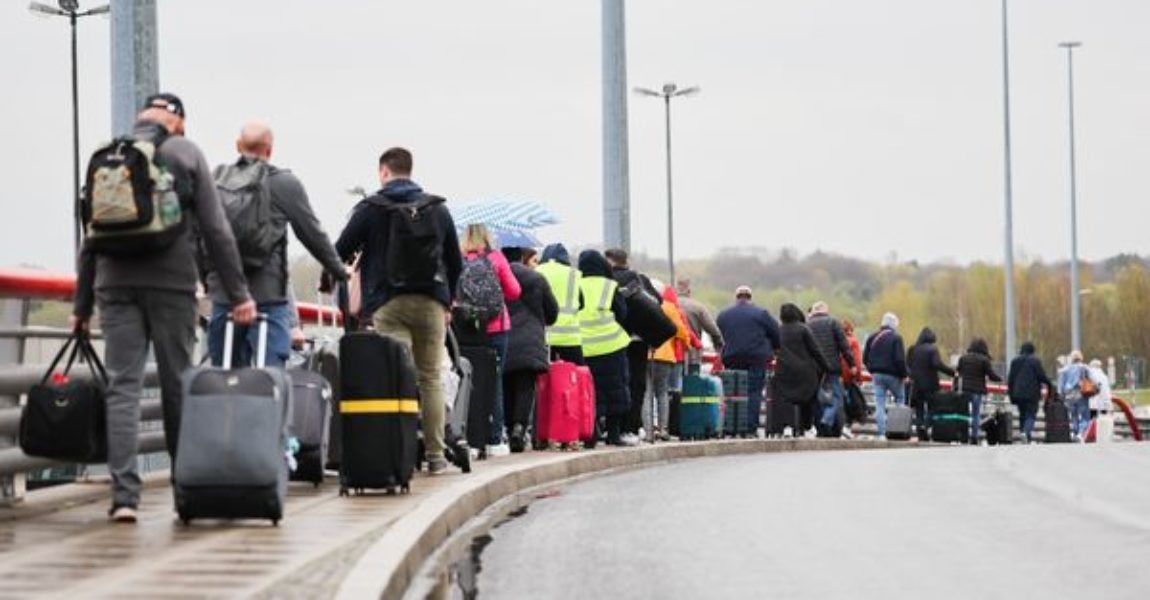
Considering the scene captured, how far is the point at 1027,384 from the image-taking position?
42750 millimetres

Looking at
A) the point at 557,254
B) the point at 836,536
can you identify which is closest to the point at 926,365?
the point at 557,254

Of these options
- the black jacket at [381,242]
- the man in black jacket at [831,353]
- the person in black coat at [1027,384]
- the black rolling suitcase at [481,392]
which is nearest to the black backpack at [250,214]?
the black jacket at [381,242]

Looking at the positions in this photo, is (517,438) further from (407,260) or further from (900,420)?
(900,420)

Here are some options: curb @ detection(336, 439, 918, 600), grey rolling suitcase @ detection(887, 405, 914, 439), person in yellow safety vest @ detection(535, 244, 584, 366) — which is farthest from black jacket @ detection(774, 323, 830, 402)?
person in yellow safety vest @ detection(535, 244, 584, 366)

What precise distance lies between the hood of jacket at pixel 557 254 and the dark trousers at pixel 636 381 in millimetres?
1953

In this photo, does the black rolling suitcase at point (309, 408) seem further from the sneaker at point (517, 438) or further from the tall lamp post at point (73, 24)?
the tall lamp post at point (73, 24)

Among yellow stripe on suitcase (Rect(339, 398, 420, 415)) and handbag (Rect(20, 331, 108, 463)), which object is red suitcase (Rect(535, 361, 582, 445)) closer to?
yellow stripe on suitcase (Rect(339, 398, 420, 415))

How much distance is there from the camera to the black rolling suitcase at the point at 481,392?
18641 mm

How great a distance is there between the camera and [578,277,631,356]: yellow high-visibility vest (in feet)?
72.8

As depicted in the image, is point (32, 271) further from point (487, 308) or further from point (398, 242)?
point (487, 308)

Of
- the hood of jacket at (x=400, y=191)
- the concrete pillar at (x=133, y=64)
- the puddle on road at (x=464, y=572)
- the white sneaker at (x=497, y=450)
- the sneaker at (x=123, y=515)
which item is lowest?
the puddle on road at (x=464, y=572)

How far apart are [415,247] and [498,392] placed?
170 inches

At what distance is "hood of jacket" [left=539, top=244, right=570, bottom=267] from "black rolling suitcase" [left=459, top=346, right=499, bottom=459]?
285cm

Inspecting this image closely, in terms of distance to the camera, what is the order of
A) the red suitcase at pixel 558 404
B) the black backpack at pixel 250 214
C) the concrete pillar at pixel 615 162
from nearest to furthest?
1. the black backpack at pixel 250 214
2. the red suitcase at pixel 558 404
3. the concrete pillar at pixel 615 162
